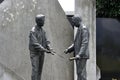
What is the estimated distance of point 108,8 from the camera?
20.9m

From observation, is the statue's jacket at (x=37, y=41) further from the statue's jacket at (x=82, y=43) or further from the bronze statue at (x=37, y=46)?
the statue's jacket at (x=82, y=43)

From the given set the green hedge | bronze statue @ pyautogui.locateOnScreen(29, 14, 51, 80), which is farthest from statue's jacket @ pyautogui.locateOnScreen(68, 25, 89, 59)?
the green hedge

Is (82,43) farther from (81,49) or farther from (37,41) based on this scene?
(37,41)

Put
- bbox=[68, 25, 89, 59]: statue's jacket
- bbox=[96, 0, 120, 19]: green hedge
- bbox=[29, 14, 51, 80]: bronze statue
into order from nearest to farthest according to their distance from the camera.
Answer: bbox=[68, 25, 89, 59]: statue's jacket < bbox=[29, 14, 51, 80]: bronze statue < bbox=[96, 0, 120, 19]: green hedge

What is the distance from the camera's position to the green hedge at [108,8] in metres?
20.7

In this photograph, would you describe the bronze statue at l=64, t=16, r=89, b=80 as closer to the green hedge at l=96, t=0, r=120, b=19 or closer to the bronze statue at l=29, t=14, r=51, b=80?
the bronze statue at l=29, t=14, r=51, b=80

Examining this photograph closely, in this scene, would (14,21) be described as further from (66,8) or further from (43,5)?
(66,8)

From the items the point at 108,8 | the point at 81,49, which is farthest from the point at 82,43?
the point at 108,8

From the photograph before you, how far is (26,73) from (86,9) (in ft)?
9.38

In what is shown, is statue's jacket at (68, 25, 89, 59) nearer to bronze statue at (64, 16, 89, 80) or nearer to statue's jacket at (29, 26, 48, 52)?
bronze statue at (64, 16, 89, 80)

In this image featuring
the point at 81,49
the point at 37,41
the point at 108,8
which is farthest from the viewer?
the point at 108,8

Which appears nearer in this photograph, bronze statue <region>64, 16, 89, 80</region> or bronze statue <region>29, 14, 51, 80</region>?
bronze statue <region>64, 16, 89, 80</region>

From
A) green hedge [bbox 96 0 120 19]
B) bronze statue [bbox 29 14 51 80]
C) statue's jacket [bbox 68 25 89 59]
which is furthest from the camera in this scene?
green hedge [bbox 96 0 120 19]

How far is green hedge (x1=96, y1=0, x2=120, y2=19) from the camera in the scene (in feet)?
67.9
